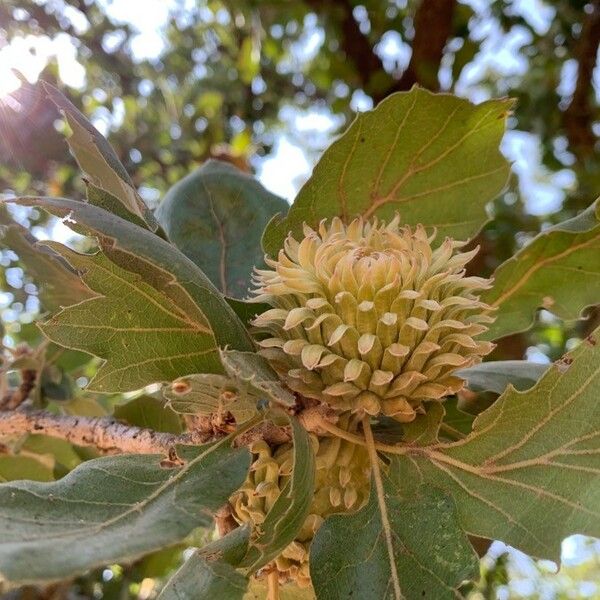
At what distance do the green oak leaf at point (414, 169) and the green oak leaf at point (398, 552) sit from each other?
0.44 meters

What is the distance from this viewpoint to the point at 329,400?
0.88 metres

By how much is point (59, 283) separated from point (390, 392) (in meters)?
0.66

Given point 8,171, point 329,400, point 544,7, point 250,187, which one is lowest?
point 329,400

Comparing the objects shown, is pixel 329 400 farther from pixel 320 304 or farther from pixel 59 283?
pixel 59 283

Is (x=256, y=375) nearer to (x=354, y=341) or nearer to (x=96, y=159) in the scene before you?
(x=354, y=341)

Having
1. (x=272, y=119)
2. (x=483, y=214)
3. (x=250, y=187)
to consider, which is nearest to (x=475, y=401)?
(x=483, y=214)

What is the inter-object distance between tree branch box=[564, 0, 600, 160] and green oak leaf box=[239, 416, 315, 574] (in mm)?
2521

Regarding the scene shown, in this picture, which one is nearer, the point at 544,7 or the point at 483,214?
the point at 483,214

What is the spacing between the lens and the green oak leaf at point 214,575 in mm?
755

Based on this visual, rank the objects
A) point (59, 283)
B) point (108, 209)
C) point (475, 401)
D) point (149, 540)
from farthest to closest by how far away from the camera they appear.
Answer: point (59, 283), point (475, 401), point (108, 209), point (149, 540)

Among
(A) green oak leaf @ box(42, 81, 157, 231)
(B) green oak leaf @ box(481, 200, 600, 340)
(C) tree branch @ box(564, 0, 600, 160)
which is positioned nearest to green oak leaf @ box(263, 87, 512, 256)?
(B) green oak leaf @ box(481, 200, 600, 340)

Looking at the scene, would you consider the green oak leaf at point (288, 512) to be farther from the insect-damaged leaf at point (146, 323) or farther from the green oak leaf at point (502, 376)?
the green oak leaf at point (502, 376)

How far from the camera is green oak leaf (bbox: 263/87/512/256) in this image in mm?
1115

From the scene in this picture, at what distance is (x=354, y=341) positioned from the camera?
0.86 metres
